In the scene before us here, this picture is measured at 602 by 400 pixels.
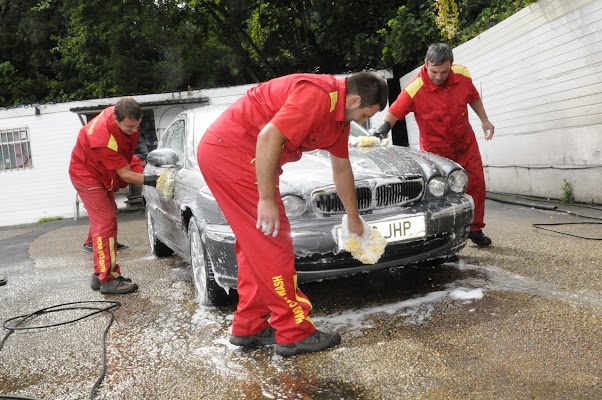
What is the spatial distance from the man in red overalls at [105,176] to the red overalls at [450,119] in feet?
7.69

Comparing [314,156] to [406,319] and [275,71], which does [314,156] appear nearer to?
[406,319]

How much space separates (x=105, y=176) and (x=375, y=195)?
8.30 feet

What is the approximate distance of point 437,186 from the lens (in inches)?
171

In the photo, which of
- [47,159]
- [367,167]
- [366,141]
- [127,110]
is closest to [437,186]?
[367,167]

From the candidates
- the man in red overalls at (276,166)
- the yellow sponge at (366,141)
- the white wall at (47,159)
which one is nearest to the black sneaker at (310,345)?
the man in red overalls at (276,166)

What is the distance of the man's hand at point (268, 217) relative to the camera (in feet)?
9.87

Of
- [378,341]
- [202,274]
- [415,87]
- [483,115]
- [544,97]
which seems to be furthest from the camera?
[544,97]

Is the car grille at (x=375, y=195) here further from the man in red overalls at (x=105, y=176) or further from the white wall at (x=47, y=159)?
the white wall at (x=47, y=159)

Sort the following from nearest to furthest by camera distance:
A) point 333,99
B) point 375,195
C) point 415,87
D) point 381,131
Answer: point 333,99
point 375,195
point 381,131
point 415,87

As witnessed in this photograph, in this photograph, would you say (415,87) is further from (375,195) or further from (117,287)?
(117,287)

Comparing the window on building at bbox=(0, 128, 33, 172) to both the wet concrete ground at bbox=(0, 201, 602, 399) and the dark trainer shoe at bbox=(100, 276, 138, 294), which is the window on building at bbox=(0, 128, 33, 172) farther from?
the dark trainer shoe at bbox=(100, 276, 138, 294)

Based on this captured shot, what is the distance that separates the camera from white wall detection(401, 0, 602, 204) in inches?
290

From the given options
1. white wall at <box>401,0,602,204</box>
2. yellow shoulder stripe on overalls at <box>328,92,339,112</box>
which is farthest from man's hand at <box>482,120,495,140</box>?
yellow shoulder stripe on overalls at <box>328,92,339,112</box>

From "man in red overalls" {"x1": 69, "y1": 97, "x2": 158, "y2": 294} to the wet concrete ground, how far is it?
12.0 inches
